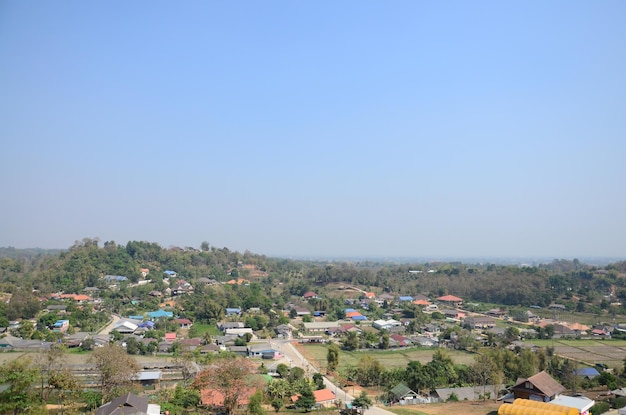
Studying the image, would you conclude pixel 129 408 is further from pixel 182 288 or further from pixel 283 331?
pixel 182 288

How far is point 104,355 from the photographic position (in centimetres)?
1886

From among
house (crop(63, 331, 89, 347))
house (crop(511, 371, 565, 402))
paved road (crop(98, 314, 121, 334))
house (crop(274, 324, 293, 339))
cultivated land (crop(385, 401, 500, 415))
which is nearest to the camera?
house (crop(511, 371, 565, 402))

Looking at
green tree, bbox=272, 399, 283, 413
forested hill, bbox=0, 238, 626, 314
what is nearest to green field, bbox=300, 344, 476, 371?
green tree, bbox=272, 399, 283, 413

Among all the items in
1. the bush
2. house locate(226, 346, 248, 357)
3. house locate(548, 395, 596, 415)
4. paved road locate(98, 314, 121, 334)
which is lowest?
paved road locate(98, 314, 121, 334)

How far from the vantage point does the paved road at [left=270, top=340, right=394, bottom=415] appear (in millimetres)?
17866

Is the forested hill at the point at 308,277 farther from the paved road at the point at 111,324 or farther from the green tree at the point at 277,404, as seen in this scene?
the green tree at the point at 277,404

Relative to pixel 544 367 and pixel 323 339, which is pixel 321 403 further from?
pixel 323 339

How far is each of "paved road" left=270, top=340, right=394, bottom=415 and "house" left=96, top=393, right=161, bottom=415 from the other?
26.2 ft

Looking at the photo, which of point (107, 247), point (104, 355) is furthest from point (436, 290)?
point (104, 355)

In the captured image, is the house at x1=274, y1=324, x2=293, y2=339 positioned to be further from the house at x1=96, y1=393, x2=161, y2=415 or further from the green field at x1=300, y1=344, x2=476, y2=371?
the house at x1=96, y1=393, x2=161, y2=415

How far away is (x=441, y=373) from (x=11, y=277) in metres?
46.8

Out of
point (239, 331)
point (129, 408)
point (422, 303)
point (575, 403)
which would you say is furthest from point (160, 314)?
point (575, 403)

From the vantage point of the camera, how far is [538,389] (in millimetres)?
16812

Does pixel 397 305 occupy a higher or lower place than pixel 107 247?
lower
